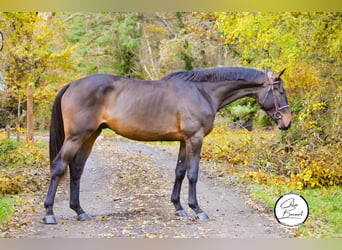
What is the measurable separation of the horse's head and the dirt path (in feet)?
3.71

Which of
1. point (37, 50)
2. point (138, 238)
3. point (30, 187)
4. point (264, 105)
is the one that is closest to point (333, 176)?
point (264, 105)

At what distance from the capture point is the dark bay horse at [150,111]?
14.4ft

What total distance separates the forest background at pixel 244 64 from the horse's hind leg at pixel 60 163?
1.27 metres

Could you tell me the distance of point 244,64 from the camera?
7984 mm

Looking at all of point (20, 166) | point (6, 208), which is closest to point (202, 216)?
point (6, 208)

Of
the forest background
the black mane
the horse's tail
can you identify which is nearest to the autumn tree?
the forest background

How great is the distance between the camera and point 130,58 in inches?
298

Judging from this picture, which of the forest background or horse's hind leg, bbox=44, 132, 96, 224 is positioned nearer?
horse's hind leg, bbox=44, 132, 96, 224

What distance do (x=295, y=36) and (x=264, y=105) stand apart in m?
2.12

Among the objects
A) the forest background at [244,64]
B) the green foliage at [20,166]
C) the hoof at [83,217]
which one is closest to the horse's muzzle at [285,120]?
the forest background at [244,64]

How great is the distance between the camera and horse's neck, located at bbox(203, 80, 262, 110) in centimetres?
470

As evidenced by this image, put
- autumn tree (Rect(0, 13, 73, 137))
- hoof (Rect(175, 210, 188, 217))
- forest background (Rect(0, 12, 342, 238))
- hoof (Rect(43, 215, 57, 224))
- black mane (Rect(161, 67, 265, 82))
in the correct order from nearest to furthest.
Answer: hoof (Rect(43, 215, 57, 224)), hoof (Rect(175, 210, 188, 217)), black mane (Rect(161, 67, 265, 82)), forest background (Rect(0, 12, 342, 238)), autumn tree (Rect(0, 13, 73, 137))

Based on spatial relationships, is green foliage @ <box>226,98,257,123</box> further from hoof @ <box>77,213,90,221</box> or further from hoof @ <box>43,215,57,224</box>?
hoof @ <box>43,215,57,224</box>

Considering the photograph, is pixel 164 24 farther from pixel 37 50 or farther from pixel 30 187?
pixel 30 187
